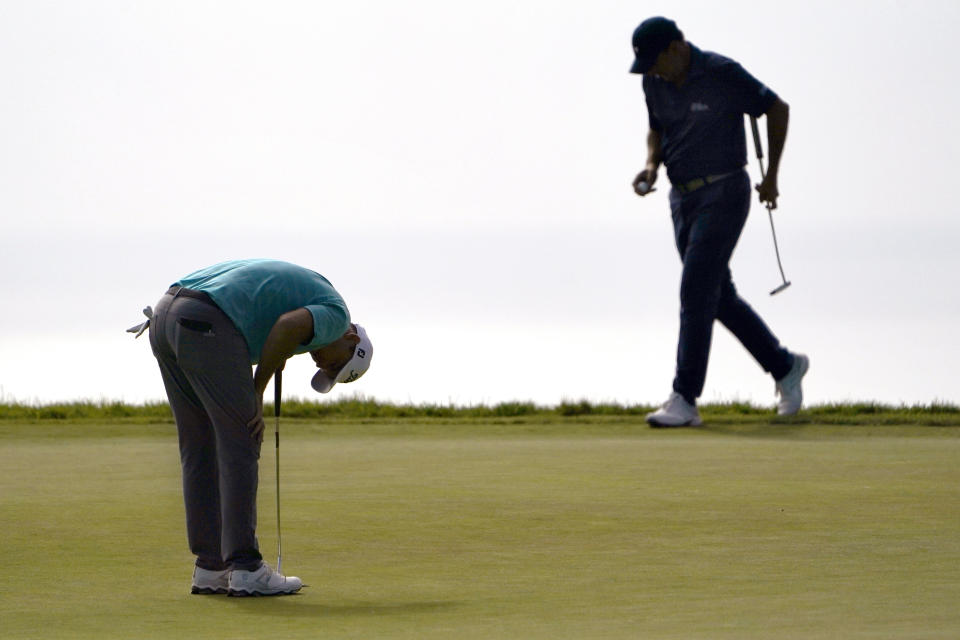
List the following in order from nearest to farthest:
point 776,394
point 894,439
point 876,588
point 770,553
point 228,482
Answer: point 876,588
point 228,482
point 770,553
point 894,439
point 776,394

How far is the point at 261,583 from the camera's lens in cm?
456

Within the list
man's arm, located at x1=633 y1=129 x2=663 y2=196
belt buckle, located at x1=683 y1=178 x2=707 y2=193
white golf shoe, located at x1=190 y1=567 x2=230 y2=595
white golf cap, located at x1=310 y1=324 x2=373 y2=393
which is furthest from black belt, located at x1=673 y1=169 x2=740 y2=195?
white golf shoe, located at x1=190 y1=567 x2=230 y2=595

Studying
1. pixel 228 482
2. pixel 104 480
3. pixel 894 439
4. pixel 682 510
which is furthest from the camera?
pixel 894 439

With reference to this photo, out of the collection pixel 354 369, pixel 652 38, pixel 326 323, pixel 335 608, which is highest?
pixel 652 38

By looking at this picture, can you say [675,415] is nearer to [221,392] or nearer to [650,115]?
[650,115]

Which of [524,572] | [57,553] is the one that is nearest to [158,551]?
[57,553]

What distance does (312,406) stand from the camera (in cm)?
1089

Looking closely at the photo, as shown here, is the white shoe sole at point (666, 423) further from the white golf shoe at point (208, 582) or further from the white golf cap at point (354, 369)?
the white golf shoe at point (208, 582)

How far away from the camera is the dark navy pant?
32.2 feet

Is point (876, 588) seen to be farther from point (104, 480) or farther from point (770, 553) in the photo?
point (104, 480)

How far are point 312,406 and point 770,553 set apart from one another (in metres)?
6.17

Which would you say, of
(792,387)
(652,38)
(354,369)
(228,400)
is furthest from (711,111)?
(228,400)

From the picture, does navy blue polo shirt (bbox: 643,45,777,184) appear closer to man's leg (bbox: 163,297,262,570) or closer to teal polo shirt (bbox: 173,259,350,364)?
teal polo shirt (bbox: 173,259,350,364)

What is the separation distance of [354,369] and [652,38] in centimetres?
540
